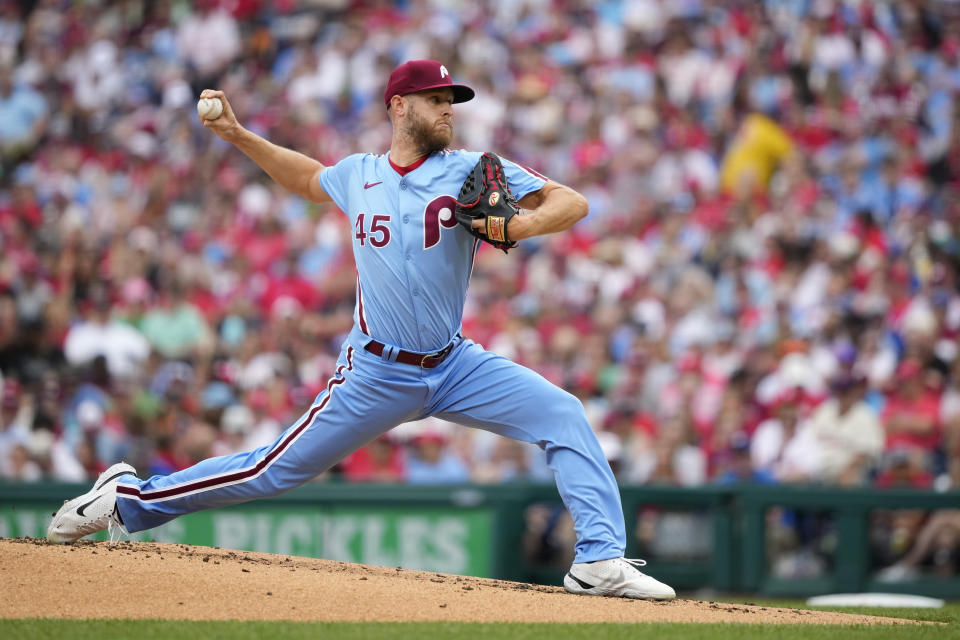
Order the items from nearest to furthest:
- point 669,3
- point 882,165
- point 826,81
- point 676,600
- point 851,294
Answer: point 676,600
point 851,294
point 882,165
point 826,81
point 669,3

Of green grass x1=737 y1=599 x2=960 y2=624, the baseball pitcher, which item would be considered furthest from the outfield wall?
the baseball pitcher

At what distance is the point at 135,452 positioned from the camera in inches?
367

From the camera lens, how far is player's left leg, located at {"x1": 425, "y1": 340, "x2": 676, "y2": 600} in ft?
16.1

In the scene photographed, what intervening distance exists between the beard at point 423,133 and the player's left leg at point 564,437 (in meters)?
0.83

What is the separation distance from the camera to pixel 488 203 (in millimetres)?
4758

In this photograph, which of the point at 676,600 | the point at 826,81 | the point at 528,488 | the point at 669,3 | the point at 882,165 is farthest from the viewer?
the point at 669,3

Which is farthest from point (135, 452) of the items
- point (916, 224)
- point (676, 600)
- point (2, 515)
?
point (916, 224)

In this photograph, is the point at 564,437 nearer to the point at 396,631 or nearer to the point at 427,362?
the point at 427,362

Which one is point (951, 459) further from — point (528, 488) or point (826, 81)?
point (826, 81)

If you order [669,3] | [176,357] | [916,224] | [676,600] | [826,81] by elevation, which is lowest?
[676,600]

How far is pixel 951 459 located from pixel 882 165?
4061mm

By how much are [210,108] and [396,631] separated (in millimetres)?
2287

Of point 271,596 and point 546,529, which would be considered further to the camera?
point 546,529

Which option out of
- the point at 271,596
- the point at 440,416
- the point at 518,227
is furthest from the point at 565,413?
the point at 271,596
